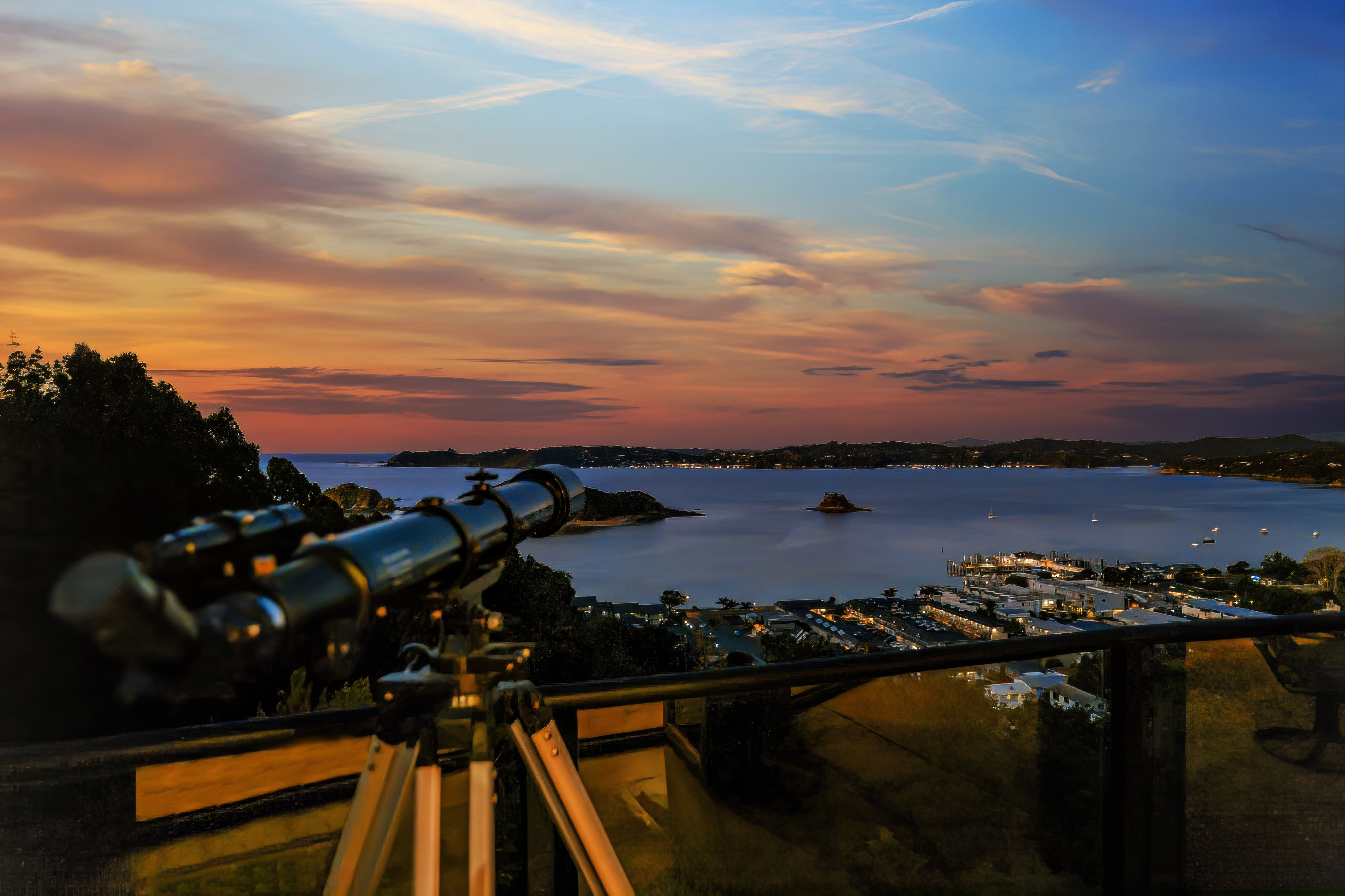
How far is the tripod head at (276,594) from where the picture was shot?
0.44 metres

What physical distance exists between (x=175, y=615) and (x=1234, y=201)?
66.5 ft

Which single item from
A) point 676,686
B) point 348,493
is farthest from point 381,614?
point 348,493

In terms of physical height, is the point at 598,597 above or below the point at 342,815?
below

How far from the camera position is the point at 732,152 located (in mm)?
9039

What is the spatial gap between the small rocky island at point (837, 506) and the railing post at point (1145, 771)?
5257 centimetres

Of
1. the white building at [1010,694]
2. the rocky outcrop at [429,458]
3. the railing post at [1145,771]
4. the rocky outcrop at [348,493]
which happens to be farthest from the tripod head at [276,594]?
the rocky outcrop at [348,493]

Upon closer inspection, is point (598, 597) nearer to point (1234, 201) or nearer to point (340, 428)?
point (340, 428)

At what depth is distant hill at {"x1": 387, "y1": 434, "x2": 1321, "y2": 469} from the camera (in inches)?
660

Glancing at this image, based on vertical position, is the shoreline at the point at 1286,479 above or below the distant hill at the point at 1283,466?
below

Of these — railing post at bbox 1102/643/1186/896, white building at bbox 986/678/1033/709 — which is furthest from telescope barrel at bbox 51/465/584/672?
railing post at bbox 1102/643/1186/896

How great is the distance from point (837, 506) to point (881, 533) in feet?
35.5

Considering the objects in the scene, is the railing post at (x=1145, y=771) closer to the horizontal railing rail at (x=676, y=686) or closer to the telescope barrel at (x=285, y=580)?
the horizontal railing rail at (x=676, y=686)

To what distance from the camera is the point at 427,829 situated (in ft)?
2.82

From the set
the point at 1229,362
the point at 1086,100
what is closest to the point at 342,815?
the point at 1086,100
